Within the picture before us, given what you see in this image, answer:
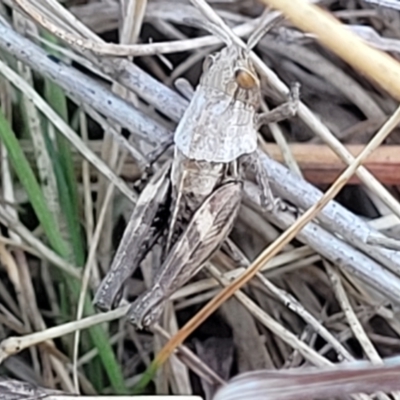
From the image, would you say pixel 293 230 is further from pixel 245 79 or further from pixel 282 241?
pixel 245 79

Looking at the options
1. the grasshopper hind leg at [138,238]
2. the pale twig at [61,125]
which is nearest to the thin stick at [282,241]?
the grasshopper hind leg at [138,238]

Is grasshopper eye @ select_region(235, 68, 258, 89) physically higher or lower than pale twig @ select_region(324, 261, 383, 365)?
higher

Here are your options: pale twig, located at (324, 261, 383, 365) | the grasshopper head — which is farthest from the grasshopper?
pale twig, located at (324, 261, 383, 365)

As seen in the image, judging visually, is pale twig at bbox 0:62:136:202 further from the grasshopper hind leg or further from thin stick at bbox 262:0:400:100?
thin stick at bbox 262:0:400:100

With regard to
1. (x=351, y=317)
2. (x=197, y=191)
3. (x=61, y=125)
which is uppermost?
(x=61, y=125)

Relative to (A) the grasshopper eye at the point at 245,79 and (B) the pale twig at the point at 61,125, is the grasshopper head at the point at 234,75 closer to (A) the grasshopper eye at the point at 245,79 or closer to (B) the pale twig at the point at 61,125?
(A) the grasshopper eye at the point at 245,79

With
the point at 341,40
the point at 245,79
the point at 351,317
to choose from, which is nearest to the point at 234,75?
the point at 245,79

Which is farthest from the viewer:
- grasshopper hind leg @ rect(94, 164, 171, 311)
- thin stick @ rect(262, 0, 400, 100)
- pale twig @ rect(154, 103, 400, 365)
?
grasshopper hind leg @ rect(94, 164, 171, 311)

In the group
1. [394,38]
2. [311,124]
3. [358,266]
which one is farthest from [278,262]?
[394,38]
